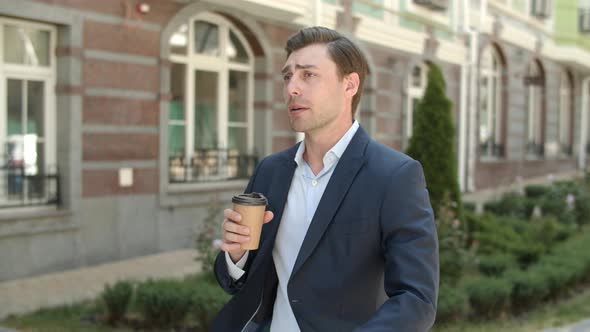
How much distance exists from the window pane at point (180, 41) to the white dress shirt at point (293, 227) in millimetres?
8087

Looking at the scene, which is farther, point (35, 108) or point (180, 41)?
point (180, 41)

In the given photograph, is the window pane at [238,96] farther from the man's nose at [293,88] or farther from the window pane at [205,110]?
the man's nose at [293,88]

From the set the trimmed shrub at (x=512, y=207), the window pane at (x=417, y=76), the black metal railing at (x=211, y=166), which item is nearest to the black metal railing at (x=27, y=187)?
the black metal railing at (x=211, y=166)

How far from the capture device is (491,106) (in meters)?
20.1

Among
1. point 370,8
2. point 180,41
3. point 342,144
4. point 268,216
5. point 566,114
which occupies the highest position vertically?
point 370,8

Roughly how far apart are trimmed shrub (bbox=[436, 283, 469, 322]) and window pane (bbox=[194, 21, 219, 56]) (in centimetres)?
594

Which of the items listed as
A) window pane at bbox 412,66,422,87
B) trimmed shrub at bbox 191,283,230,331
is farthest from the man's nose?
window pane at bbox 412,66,422,87

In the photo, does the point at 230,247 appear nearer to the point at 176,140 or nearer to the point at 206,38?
the point at 176,140

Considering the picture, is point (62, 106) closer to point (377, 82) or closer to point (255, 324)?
point (255, 324)

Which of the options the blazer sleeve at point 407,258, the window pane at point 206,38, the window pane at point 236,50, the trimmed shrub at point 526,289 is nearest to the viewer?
the blazer sleeve at point 407,258

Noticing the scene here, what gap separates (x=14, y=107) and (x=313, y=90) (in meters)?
6.78

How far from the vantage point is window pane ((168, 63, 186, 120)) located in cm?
1005

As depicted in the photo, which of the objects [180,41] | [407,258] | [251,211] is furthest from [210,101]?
[407,258]

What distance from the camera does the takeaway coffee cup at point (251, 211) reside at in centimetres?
204
